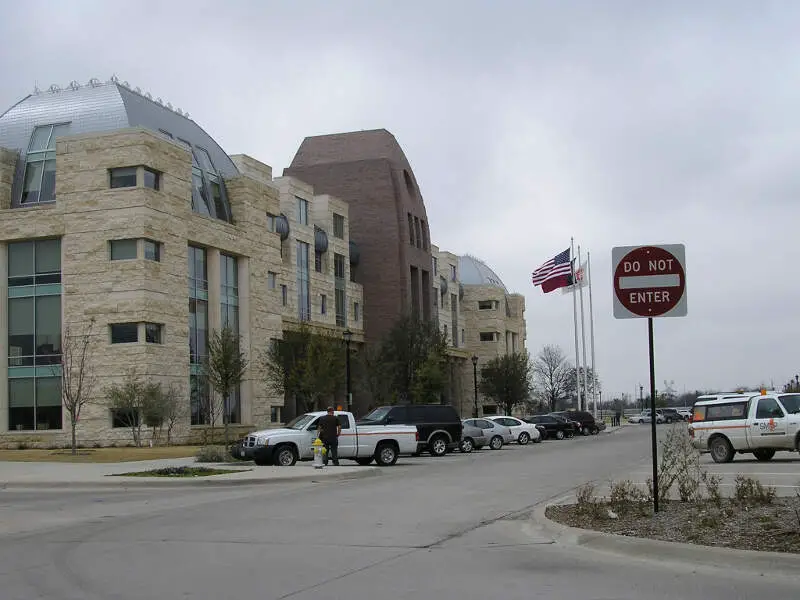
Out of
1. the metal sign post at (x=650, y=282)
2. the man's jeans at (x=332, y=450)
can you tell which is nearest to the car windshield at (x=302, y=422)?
the man's jeans at (x=332, y=450)

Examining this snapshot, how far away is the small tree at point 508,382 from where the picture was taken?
8775 cm

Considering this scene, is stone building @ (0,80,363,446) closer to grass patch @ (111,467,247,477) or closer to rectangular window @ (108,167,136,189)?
rectangular window @ (108,167,136,189)

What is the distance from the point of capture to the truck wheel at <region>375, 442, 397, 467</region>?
30.7 m

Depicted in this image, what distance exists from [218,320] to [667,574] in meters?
49.4

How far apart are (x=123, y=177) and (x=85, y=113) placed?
7.62 m

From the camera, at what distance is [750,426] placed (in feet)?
85.5

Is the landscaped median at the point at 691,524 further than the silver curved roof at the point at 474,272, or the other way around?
the silver curved roof at the point at 474,272

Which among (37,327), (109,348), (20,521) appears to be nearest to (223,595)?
(20,521)

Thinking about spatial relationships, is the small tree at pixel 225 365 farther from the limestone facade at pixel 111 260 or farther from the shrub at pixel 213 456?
the shrub at pixel 213 456

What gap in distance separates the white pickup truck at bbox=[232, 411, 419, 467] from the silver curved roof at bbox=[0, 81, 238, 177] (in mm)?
28244

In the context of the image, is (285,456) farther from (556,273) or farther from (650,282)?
(556,273)

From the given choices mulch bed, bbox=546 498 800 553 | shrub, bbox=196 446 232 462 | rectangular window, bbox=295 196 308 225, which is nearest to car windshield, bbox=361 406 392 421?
shrub, bbox=196 446 232 462

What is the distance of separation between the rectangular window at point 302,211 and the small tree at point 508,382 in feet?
84.2

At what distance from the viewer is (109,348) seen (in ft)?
162
